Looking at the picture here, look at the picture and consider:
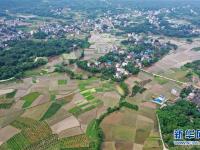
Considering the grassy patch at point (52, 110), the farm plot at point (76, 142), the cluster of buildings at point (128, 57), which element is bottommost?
the farm plot at point (76, 142)

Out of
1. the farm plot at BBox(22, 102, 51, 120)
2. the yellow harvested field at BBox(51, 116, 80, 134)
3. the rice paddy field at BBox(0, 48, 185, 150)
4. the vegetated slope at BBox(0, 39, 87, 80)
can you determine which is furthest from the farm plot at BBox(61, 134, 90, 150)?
the vegetated slope at BBox(0, 39, 87, 80)

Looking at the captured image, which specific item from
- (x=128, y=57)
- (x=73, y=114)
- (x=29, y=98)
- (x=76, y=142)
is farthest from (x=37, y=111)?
(x=128, y=57)

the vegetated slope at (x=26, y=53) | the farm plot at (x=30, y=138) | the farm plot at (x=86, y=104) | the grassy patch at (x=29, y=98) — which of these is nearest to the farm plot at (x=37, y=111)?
the grassy patch at (x=29, y=98)

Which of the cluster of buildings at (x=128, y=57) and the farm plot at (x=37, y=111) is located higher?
the cluster of buildings at (x=128, y=57)

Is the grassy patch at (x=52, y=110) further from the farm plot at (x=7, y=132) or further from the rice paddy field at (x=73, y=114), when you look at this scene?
the farm plot at (x=7, y=132)

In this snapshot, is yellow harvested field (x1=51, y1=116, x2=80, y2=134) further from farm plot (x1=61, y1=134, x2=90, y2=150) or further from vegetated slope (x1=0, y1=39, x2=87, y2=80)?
vegetated slope (x1=0, y1=39, x2=87, y2=80)

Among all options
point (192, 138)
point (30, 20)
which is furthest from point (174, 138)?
point (30, 20)

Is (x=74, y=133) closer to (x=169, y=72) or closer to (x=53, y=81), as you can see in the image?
(x=53, y=81)
